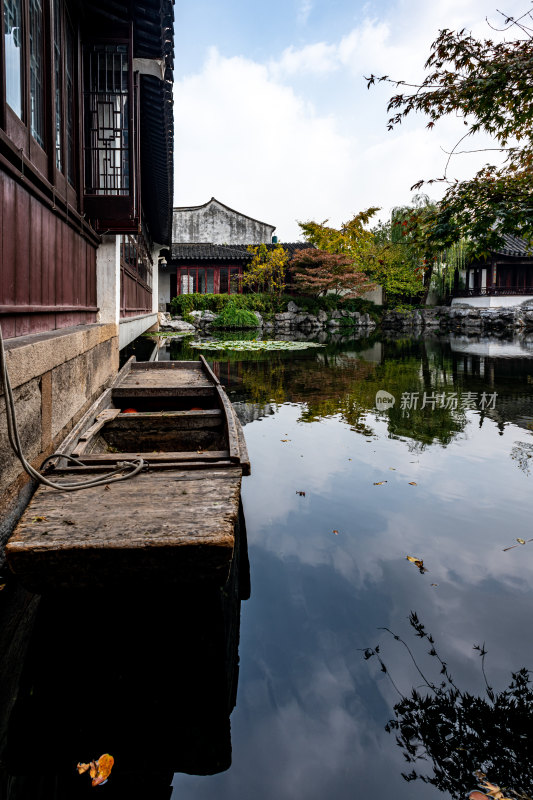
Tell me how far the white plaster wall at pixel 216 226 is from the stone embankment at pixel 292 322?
10890 mm

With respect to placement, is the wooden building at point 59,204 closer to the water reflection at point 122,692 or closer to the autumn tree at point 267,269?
the water reflection at point 122,692

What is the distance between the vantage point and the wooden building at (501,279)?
34000mm

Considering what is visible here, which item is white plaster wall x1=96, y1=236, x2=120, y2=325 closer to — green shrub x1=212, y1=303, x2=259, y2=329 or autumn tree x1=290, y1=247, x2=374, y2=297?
green shrub x1=212, y1=303, x2=259, y2=329

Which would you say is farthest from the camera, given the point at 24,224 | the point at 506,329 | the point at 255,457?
the point at 506,329

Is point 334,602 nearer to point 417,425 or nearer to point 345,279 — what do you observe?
point 417,425

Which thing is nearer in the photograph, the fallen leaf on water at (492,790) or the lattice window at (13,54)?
the fallen leaf on water at (492,790)

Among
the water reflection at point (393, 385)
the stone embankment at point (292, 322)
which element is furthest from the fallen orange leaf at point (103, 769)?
the stone embankment at point (292, 322)

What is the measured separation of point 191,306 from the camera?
2980cm

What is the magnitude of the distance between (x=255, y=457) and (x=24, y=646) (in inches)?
145

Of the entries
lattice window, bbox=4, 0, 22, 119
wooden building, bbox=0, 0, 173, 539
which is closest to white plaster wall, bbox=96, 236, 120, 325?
wooden building, bbox=0, 0, 173, 539

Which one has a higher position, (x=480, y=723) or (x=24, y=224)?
(x=24, y=224)

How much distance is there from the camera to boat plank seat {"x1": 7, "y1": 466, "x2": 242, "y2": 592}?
208 cm

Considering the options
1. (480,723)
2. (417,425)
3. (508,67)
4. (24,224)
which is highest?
(508,67)

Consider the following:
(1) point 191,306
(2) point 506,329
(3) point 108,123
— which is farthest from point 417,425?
(2) point 506,329
